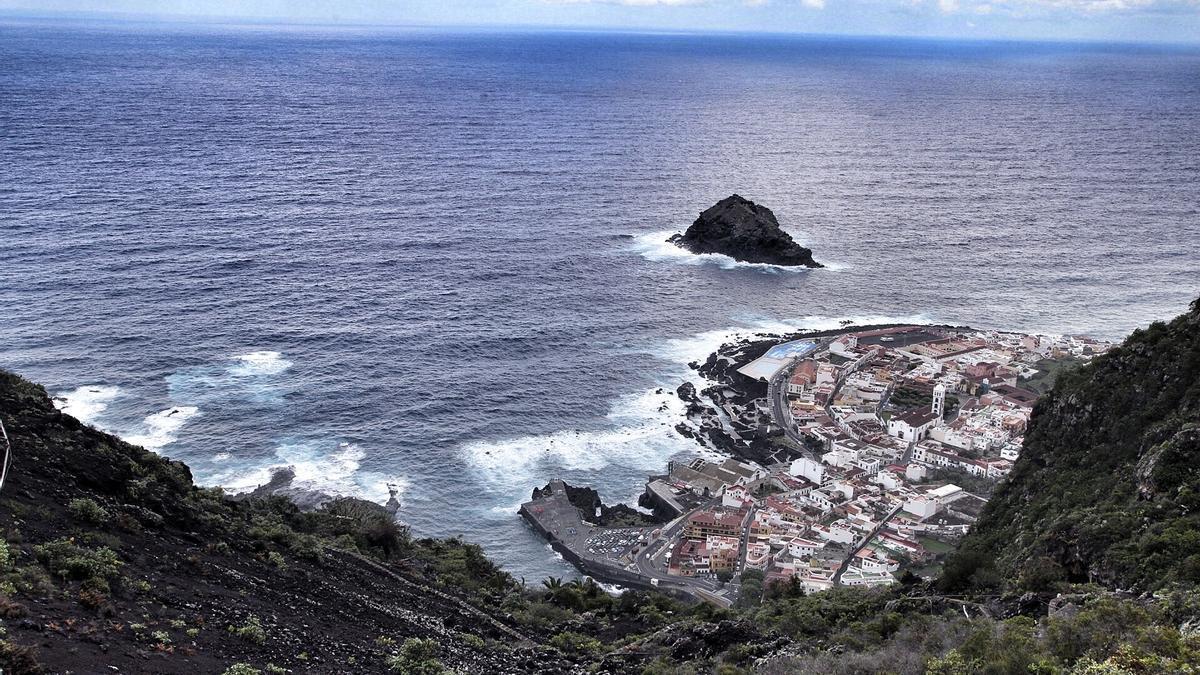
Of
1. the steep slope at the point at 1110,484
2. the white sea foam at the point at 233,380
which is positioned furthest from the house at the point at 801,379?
the white sea foam at the point at 233,380

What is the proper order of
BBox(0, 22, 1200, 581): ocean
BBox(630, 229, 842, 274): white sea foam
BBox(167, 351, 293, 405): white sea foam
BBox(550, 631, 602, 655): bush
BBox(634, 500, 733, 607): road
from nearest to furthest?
BBox(550, 631, 602, 655): bush, BBox(634, 500, 733, 607): road, BBox(0, 22, 1200, 581): ocean, BBox(167, 351, 293, 405): white sea foam, BBox(630, 229, 842, 274): white sea foam

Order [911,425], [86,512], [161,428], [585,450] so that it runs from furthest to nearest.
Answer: [911,425], [585,450], [161,428], [86,512]

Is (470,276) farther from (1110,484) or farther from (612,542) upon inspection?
(1110,484)

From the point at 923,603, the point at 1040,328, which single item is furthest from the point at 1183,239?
the point at 923,603

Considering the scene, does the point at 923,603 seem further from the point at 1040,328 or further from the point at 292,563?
the point at 1040,328

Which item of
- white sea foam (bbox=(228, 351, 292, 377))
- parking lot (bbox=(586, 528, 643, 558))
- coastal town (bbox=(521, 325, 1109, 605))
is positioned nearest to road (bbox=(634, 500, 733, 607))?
coastal town (bbox=(521, 325, 1109, 605))

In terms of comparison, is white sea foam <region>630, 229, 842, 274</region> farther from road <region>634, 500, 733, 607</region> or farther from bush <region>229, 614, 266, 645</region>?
bush <region>229, 614, 266, 645</region>

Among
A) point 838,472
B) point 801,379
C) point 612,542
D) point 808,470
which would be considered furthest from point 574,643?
point 801,379
